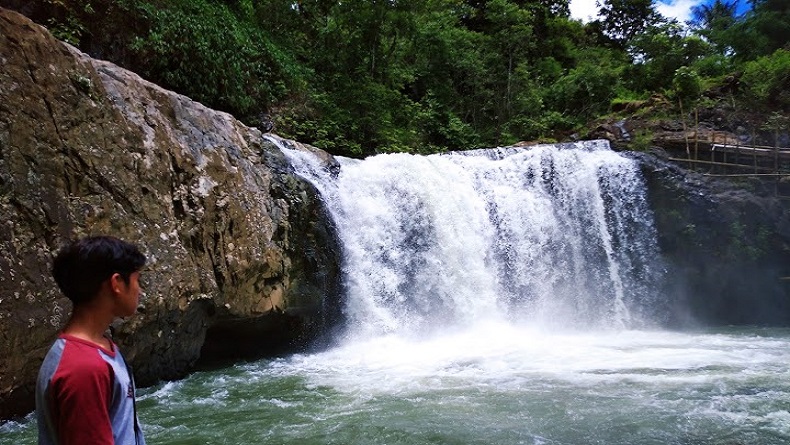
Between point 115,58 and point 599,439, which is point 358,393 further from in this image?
point 115,58

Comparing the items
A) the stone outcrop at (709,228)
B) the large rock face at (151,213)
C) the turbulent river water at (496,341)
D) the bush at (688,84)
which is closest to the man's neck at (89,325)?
the turbulent river water at (496,341)

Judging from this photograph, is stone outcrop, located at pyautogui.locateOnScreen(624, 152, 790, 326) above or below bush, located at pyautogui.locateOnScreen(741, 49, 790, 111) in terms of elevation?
below

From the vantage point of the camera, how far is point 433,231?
10594mm

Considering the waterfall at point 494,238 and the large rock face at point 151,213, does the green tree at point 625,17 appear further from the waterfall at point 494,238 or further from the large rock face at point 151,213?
the large rock face at point 151,213

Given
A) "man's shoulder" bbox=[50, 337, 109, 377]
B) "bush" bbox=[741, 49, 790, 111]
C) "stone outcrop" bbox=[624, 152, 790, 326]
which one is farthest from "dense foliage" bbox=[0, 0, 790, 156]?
"man's shoulder" bbox=[50, 337, 109, 377]

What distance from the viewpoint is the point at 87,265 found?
1.52 m

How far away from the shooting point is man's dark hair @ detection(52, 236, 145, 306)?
59.2 inches

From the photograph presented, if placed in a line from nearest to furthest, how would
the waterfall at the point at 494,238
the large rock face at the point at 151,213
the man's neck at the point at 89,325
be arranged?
the man's neck at the point at 89,325
the large rock face at the point at 151,213
the waterfall at the point at 494,238

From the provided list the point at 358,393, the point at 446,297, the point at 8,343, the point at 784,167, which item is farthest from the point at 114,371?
the point at 784,167

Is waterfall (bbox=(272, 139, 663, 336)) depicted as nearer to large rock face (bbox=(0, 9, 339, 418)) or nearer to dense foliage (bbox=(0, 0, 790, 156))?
large rock face (bbox=(0, 9, 339, 418))

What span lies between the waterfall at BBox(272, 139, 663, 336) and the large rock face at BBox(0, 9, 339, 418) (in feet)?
2.94

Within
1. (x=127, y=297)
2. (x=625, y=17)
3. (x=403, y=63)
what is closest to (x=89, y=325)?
(x=127, y=297)

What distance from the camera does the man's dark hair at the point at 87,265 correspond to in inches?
59.2

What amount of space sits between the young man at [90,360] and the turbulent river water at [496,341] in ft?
10.8
